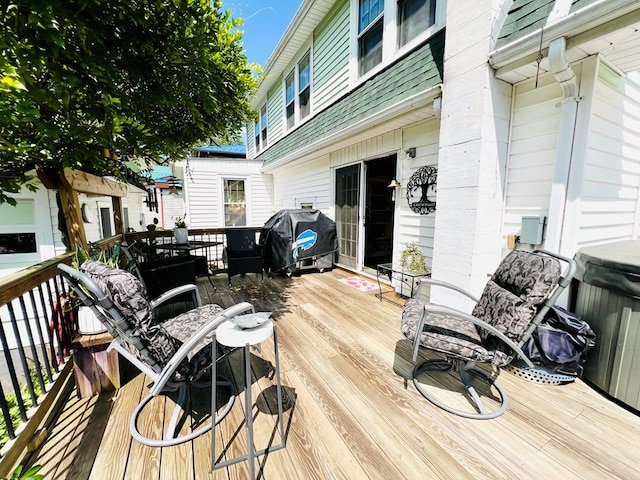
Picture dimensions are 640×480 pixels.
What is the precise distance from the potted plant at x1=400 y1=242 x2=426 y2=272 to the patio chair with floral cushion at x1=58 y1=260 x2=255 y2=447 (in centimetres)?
290

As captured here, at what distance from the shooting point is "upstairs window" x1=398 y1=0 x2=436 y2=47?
347 centimetres

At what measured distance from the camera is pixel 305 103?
679 centimetres

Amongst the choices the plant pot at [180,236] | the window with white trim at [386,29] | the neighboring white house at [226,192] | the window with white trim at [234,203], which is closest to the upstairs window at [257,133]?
the neighboring white house at [226,192]

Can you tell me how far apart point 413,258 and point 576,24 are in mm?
2709

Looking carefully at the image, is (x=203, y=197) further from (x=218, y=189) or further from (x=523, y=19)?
(x=523, y=19)

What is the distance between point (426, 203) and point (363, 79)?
246cm

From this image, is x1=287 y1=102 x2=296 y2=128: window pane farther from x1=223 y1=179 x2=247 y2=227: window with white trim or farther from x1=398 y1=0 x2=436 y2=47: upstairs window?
x1=398 y1=0 x2=436 y2=47: upstairs window

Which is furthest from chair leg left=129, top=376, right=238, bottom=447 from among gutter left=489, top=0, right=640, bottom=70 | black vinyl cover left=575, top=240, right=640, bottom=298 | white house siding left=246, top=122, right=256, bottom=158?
white house siding left=246, top=122, right=256, bottom=158

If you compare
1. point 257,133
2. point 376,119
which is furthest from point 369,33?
point 257,133

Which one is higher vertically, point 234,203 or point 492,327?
point 234,203

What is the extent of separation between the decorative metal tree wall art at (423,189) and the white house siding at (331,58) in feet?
7.81

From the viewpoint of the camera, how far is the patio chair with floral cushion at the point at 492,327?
176cm

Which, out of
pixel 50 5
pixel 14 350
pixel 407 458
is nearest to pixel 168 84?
pixel 50 5

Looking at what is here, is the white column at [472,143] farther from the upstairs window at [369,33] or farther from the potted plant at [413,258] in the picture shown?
the upstairs window at [369,33]
